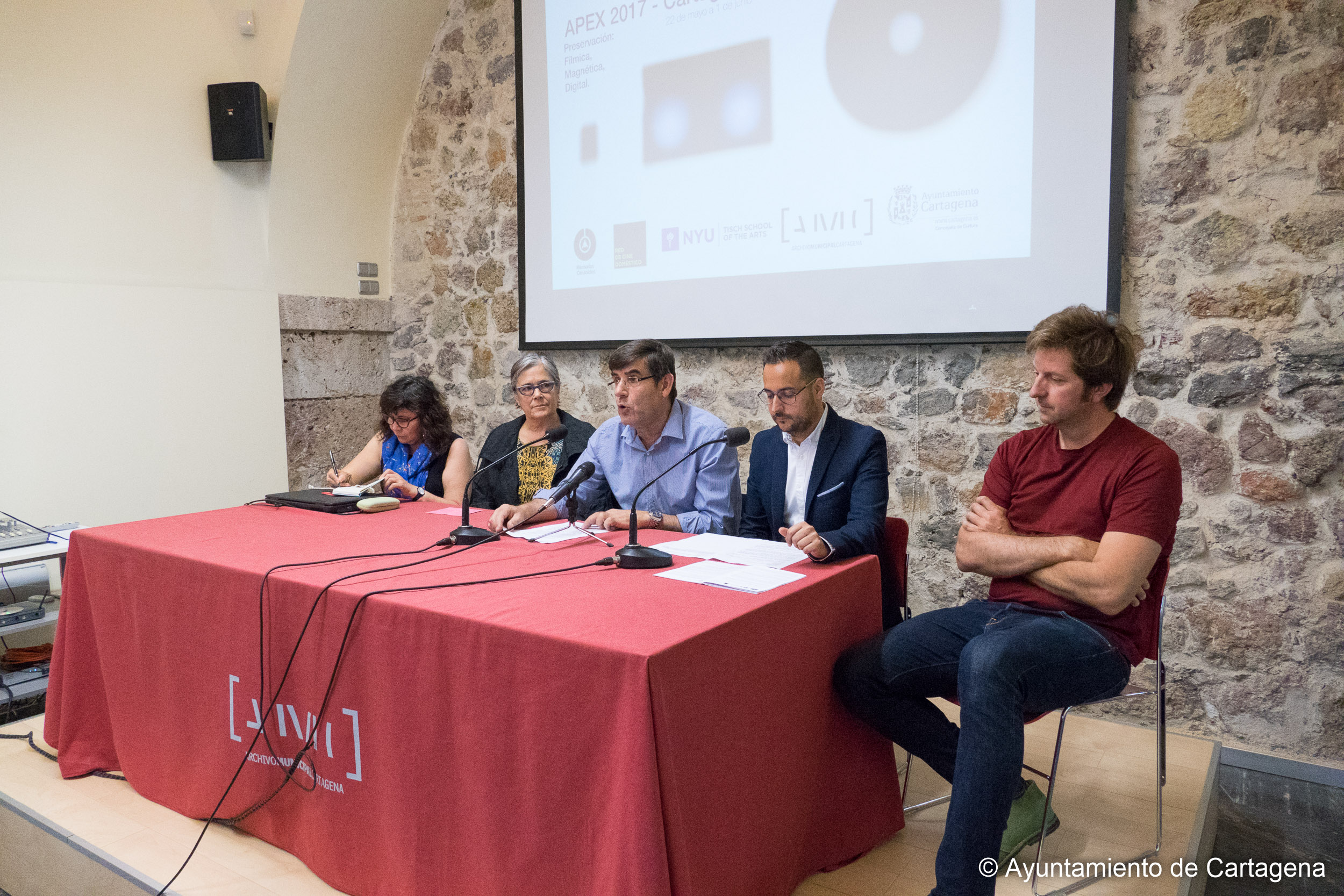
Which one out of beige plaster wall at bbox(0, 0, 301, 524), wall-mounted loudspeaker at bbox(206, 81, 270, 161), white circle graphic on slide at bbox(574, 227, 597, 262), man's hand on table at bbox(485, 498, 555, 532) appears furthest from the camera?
white circle graphic on slide at bbox(574, 227, 597, 262)

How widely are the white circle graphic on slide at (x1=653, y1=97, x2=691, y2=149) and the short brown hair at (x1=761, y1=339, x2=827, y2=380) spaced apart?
1721 mm

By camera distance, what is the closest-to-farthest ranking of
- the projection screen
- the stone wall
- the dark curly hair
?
the stone wall
the projection screen
the dark curly hair

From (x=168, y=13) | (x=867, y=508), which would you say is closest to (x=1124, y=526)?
(x=867, y=508)

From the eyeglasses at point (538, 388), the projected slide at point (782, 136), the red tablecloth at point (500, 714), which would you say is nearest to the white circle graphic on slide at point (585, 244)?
the projected slide at point (782, 136)

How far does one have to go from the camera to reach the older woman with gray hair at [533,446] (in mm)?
3029

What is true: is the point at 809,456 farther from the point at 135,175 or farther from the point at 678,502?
the point at 135,175

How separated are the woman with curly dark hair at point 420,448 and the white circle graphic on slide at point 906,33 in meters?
2.06

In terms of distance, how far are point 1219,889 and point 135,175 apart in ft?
14.6

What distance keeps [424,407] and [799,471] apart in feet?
5.01

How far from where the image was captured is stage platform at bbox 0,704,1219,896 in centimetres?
188

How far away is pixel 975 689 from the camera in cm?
172

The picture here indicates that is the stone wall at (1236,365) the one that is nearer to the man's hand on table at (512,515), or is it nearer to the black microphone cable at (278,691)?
the man's hand on table at (512,515)

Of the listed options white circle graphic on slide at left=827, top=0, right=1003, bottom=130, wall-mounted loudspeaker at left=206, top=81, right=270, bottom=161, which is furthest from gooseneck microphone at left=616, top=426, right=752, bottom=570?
wall-mounted loudspeaker at left=206, top=81, right=270, bottom=161

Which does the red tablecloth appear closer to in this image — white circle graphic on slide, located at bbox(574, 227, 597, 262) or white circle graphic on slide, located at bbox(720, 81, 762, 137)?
white circle graphic on slide, located at bbox(720, 81, 762, 137)
